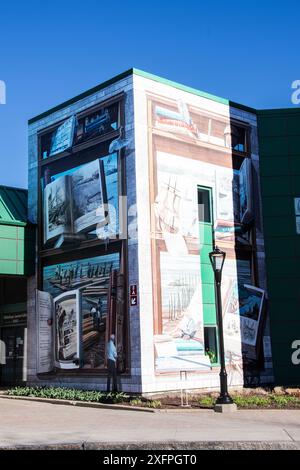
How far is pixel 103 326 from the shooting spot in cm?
1870

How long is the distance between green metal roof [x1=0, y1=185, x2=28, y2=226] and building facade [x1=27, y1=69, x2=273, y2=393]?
83 cm

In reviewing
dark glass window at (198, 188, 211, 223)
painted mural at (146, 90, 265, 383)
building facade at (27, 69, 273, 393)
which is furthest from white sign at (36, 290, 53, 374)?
dark glass window at (198, 188, 211, 223)

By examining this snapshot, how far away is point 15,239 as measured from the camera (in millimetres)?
21453

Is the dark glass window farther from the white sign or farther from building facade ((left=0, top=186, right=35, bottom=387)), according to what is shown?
building facade ((left=0, top=186, right=35, bottom=387))

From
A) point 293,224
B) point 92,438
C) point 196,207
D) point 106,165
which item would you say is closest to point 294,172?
point 293,224

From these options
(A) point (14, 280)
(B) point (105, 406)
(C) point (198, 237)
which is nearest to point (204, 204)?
(C) point (198, 237)

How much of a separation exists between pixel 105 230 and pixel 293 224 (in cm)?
739

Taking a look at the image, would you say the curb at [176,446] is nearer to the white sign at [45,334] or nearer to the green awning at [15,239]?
the white sign at [45,334]

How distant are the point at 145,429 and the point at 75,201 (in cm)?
1058

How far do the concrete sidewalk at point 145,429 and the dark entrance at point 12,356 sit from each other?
7439mm

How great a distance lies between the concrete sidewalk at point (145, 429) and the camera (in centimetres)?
959

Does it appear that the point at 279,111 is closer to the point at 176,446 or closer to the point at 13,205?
the point at 13,205
